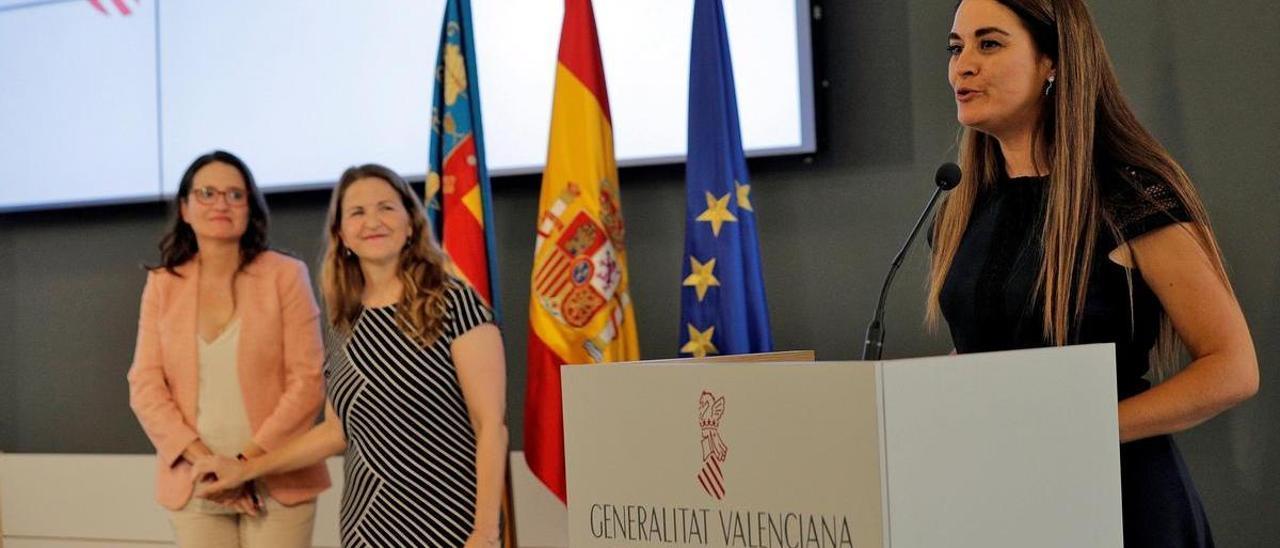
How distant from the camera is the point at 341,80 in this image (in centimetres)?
423

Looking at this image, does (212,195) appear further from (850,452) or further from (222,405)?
(850,452)

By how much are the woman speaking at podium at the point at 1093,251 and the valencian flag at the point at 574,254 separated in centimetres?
165

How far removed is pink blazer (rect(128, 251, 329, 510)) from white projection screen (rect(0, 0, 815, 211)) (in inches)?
30.1

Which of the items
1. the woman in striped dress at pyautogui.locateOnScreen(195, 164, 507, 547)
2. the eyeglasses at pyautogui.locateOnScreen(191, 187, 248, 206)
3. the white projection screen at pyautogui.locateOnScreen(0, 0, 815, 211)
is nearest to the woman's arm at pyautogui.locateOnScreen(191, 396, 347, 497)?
the woman in striped dress at pyautogui.locateOnScreen(195, 164, 507, 547)

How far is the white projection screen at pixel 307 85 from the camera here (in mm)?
3785

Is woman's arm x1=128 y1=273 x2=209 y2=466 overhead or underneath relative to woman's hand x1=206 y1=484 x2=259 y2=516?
overhead

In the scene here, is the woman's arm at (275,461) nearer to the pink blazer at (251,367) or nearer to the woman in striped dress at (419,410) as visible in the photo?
the pink blazer at (251,367)

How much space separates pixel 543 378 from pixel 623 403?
7.40ft

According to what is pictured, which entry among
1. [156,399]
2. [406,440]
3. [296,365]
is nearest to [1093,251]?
[406,440]

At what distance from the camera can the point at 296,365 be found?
3.50m

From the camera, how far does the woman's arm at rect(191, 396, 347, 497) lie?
3.18 metres

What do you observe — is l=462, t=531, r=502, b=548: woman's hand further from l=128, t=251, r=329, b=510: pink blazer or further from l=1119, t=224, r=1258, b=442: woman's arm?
l=1119, t=224, r=1258, b=442: woman's arm

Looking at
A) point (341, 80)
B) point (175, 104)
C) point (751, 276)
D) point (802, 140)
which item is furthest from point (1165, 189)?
point (175, 104)

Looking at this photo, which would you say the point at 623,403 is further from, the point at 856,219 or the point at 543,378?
the point at 856,219
